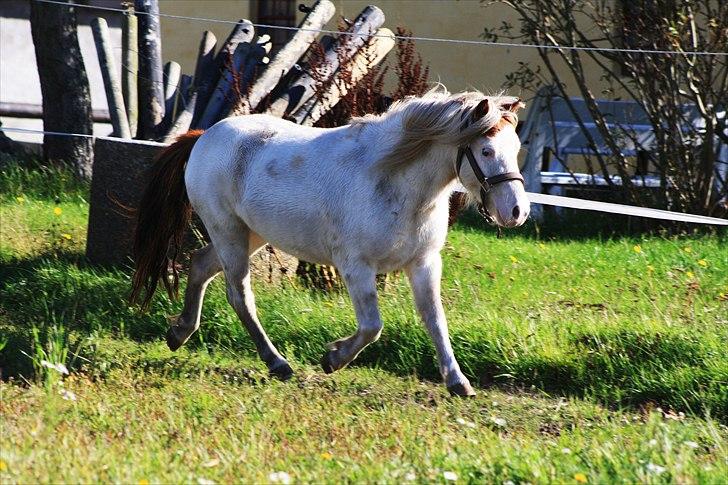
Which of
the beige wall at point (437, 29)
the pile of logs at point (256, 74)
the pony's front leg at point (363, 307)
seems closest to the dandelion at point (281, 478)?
the pony's front leg at point (363, 307)

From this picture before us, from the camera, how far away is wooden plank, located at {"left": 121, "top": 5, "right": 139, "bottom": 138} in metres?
9.61

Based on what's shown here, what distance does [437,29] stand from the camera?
14.5 metres

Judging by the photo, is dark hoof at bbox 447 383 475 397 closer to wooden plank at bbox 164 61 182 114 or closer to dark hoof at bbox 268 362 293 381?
dark hoof at bbox 268 362 293 381

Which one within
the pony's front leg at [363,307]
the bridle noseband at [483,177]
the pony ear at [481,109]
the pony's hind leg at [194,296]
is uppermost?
the pony ear at [481,109]

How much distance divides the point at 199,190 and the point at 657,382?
2741 millimetres

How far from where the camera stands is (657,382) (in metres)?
6.12

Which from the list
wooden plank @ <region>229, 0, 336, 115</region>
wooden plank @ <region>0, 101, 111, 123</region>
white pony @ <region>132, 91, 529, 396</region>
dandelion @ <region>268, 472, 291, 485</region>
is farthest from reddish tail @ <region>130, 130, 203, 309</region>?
wooden plank @ <region>0, 101, 111, 123</region>

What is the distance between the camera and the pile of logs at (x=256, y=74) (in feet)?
26.3

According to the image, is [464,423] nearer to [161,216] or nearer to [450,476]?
[450,476]

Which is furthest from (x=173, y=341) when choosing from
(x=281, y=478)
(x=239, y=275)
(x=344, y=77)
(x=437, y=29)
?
(x=437, y=29)

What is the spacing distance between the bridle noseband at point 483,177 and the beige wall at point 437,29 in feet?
29.7

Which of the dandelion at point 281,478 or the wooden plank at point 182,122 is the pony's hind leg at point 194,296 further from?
the dandelion at point 281,478

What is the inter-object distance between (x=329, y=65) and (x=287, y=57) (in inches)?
22.5

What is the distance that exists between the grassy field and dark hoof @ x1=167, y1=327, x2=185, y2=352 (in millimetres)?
63
